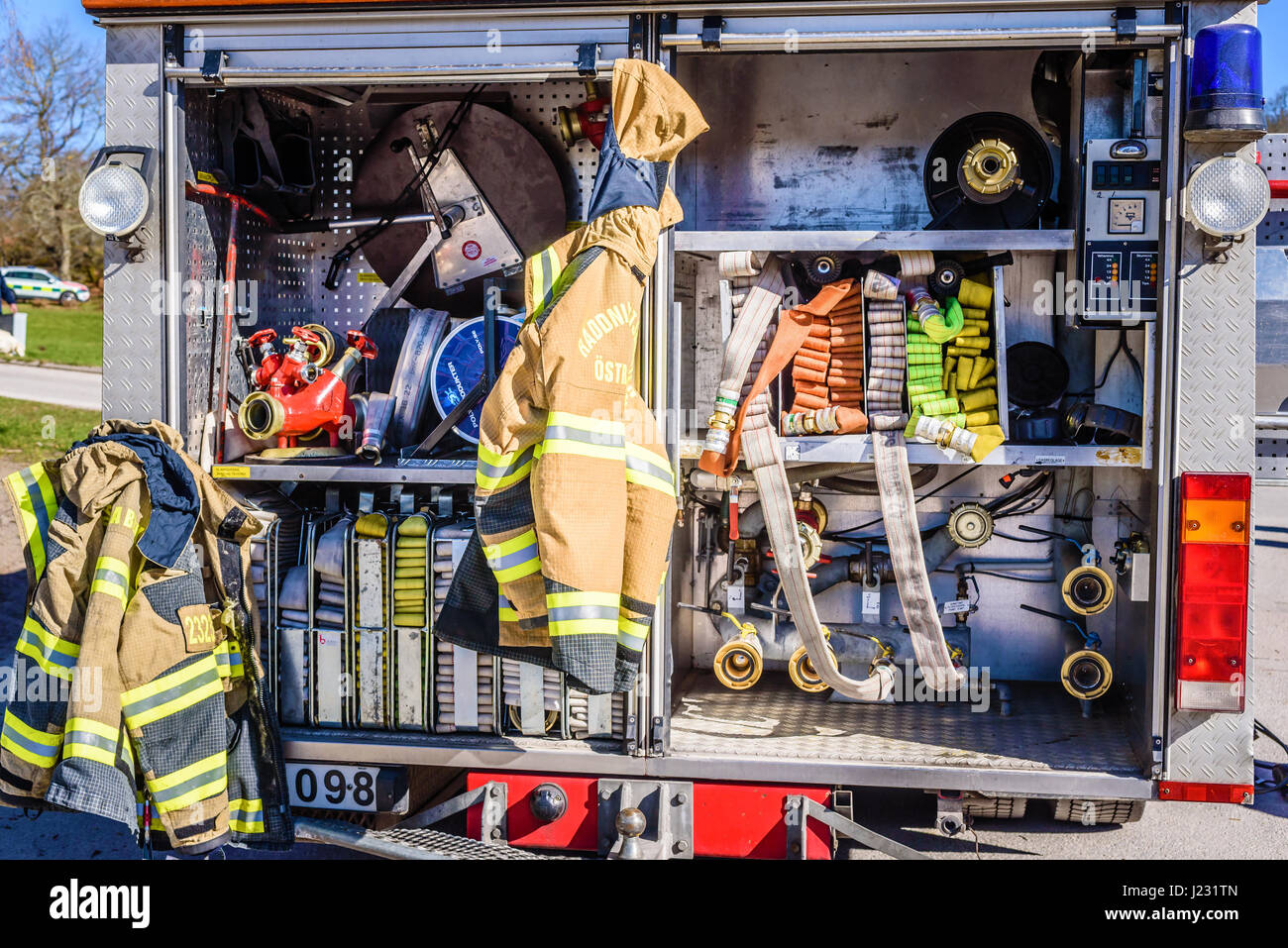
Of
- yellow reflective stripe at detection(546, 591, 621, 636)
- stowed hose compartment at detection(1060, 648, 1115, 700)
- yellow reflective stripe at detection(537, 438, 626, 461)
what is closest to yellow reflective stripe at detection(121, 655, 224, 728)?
yellow reflective stripe at detection(546, 591, 621, 636)

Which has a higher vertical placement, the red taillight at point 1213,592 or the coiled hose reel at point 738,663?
the red taillight at point 1213,592

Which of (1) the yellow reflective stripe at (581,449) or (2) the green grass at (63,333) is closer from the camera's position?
(1) the yellow reflective stripe at (581,449)

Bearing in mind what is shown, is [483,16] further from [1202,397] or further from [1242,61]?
[1202,397]

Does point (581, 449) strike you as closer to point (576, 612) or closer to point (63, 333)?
point (576, 612)

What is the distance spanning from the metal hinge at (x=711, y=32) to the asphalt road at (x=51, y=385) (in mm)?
14544

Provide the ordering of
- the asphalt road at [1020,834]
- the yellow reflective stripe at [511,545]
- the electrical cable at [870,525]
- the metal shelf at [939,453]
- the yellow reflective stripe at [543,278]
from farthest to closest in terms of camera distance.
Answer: the electrical cable at [870,525] < the asphalt road at [1020,834] < the metal shelf at [939,453] < the yellow reflective stripe at [543,278] < the yellow reflective stripe at [511,545]

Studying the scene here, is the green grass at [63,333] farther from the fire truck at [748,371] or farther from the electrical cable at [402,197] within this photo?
the fire truck at [748,371]

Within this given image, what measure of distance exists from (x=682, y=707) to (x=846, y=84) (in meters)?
2.61

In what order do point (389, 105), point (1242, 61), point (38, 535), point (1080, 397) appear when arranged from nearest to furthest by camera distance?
1. point (1242, 61)
2. point (38, 535)
3. point (1080, 397)
4. point (389, 105)

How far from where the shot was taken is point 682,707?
13.3ft

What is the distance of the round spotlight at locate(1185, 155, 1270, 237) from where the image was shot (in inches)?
119

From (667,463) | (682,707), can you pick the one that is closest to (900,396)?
(667,463)

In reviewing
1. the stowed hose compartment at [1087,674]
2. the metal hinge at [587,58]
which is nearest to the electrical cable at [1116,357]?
the stowed hose compartment at [1087,674]

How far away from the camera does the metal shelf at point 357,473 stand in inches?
139
